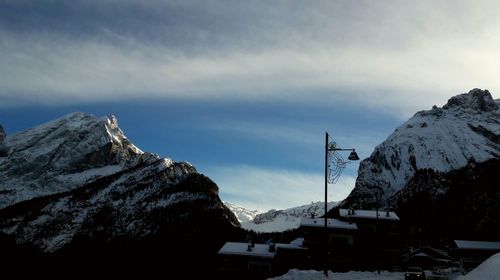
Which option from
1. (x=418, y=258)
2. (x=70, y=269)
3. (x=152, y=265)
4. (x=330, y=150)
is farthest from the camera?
(x=70, y=269)

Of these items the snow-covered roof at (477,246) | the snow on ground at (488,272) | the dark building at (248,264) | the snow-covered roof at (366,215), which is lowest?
the snow on ground at (488,272)

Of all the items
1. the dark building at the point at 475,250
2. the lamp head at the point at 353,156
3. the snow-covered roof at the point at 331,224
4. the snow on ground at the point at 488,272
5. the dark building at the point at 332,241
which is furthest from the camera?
the snow-covered roof at the point at 331,224

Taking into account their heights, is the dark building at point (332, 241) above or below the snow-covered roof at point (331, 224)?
below

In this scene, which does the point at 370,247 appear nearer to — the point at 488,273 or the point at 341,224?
the point at 341,224

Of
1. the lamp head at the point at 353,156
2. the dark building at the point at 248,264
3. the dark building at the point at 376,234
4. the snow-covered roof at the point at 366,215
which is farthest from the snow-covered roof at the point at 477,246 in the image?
the lamp head at the point at 353,156

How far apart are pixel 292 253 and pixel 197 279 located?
191ft

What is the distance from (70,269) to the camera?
639 ft

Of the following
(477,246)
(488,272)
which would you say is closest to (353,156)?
(488,272)

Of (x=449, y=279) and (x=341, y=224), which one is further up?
(x=341, y=224)

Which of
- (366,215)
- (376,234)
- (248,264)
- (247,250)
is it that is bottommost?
(248,264)

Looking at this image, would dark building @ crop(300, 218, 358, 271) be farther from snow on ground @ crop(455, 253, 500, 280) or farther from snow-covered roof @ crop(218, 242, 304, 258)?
snow on ground @ crop(455, 253, 500, 280)

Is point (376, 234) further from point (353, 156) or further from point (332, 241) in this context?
point (353, 156)

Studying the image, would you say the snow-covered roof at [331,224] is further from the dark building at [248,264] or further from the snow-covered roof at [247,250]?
the dark building at [248,264]

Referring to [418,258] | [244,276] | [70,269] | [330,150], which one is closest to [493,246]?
[418,258]
